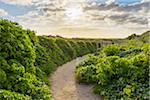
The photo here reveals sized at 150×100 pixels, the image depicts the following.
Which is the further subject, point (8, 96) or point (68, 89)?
point (68, 89)

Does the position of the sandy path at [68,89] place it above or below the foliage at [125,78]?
below

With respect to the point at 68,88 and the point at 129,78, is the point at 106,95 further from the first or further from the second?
the point at 68,88

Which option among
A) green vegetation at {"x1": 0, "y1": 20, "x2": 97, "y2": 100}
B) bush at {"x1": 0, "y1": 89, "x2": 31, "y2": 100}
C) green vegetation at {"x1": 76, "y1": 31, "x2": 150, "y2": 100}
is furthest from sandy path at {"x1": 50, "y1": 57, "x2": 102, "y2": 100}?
bush at {"x1": 0, "y1": 89, "x2": 31, "y2": 100}

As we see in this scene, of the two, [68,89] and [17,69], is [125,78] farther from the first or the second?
[17,69]

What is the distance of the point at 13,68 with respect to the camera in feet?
35.4

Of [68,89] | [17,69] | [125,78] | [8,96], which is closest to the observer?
[8,96]

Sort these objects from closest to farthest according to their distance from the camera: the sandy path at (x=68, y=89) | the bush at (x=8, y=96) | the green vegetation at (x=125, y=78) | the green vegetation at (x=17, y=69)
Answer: the bush at (x=8, y=96) < the green vegetation at (x=17, y=69) < the green vegetation at (x=125, y=78) < the sandy path at (x=68, y=89)

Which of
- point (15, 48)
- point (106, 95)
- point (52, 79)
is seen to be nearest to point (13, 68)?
point (15, 48)

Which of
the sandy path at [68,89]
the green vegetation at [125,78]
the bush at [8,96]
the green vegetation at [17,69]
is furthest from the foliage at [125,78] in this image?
the bush at [8,96]

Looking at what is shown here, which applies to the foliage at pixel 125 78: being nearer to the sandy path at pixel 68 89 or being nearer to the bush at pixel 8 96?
the sandy path at pixel 68 89

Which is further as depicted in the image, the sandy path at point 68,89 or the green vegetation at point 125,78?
the sandy path at point 68,89

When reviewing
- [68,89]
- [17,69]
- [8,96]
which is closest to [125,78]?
[68,89]

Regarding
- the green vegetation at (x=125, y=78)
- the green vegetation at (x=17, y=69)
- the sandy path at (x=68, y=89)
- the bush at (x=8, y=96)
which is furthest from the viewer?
the sandy path at (x=68, y=89)

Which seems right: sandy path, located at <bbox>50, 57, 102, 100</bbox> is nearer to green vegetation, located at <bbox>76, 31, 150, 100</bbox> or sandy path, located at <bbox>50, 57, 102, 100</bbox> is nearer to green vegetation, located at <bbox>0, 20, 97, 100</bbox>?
green vegetation, located at <bbox>76, 31, 150, 100</bbox>
